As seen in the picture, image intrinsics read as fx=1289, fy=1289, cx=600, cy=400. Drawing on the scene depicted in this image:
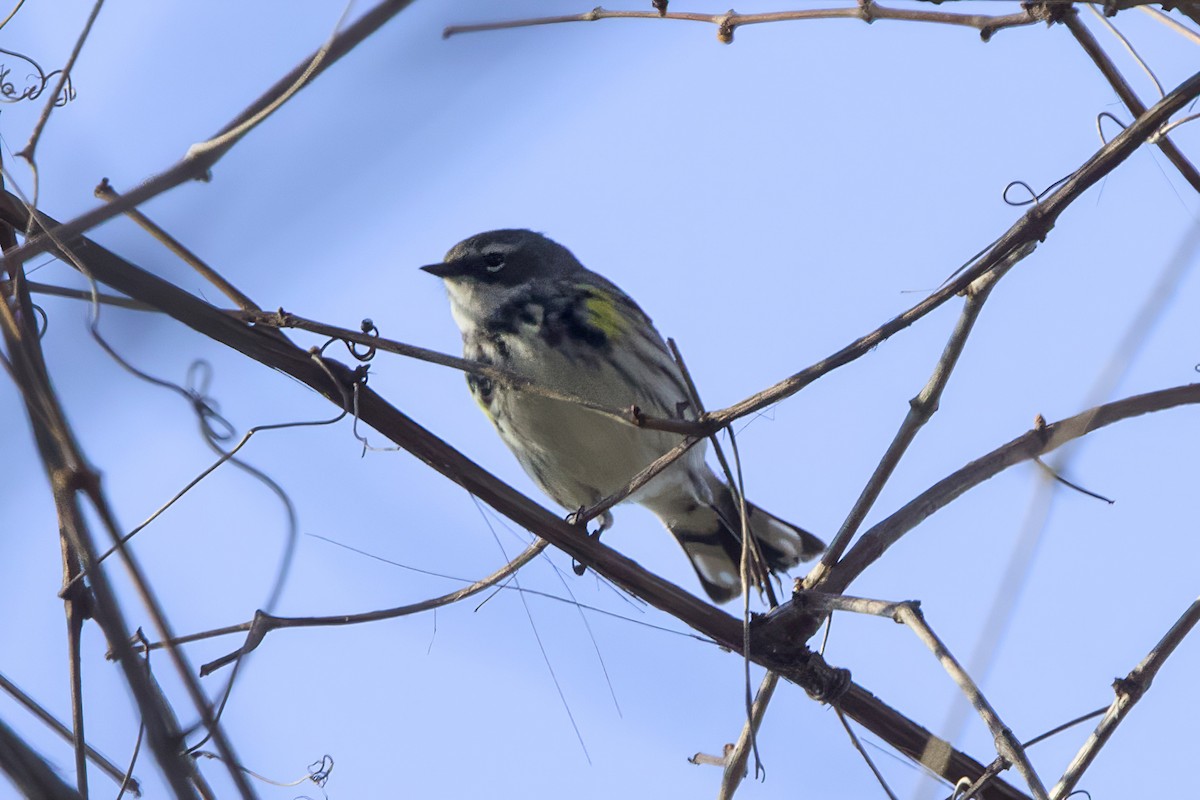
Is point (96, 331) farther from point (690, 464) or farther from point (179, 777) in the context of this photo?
point (690, 464)

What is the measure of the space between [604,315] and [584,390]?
0.38 meters

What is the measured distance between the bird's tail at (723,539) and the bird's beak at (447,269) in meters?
1.21

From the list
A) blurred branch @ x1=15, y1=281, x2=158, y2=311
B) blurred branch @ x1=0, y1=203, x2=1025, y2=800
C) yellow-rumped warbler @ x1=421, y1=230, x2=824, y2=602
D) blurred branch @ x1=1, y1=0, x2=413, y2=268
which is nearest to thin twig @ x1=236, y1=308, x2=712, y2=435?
blurred branch @ x1=0, y1=203, x2=1025, y2=800

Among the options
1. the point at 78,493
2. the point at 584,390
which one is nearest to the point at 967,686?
the point at 78,493

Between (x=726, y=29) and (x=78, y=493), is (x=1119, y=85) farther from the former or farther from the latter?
(x=78, y=493)

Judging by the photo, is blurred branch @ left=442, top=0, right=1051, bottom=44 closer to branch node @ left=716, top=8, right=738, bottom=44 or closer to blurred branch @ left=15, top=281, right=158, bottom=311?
branch node @ left=716, top=8, right=738, bottom=44

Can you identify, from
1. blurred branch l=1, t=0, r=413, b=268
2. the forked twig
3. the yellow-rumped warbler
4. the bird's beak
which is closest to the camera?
blurred branch l=1, t=0, r=413, b=268

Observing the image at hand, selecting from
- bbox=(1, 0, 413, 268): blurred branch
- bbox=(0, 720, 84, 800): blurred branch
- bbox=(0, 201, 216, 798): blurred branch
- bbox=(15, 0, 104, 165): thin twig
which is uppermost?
bbox=(15, 0, 104, 165): thin twig

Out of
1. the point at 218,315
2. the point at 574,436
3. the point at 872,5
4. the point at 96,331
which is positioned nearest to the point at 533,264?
the point at 574,436

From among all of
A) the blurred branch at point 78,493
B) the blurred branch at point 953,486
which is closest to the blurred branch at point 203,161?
the blurred branch at point 78,493

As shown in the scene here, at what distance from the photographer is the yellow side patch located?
4.32 meters

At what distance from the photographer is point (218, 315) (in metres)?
1.99

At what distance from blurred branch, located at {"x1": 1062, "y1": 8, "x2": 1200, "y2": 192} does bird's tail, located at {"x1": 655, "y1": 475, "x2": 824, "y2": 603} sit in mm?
2343

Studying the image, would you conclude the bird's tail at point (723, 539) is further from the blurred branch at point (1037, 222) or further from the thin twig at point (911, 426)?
the blurred branch at point (1037, 222)
